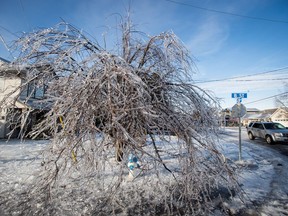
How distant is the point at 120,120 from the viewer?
2.47m

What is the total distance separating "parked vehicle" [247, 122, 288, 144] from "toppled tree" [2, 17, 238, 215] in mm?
12909

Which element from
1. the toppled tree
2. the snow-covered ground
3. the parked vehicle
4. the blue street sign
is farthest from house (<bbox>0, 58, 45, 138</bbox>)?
the parked vehicle

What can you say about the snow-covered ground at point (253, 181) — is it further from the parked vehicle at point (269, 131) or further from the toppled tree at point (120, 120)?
the parked vehicle at point (269, 131)

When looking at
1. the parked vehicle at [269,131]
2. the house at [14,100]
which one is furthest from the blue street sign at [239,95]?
the house at [14,100]

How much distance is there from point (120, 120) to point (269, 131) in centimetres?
1583

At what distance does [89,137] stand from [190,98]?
77.9 inches

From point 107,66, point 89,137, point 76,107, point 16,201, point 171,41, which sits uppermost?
point 171,41

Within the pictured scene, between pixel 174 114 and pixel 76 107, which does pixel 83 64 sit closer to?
pixel 76 107

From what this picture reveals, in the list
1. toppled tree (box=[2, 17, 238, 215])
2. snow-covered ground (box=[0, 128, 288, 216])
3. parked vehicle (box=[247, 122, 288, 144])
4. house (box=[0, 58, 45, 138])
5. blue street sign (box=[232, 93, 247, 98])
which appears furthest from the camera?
parked vehicle (box=[247, 122, 288, 144])

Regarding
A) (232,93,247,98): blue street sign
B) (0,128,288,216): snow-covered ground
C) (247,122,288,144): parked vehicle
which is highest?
(232,93,247,98): blue street sign

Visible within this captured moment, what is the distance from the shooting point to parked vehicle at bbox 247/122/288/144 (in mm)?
13244

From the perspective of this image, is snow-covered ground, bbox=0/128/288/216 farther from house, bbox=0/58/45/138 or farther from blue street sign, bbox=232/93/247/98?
blue street sign, bbox=232/93/247/98

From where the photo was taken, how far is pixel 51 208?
386 centimetres

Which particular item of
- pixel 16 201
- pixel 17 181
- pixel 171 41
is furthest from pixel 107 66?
pixel 17 181
